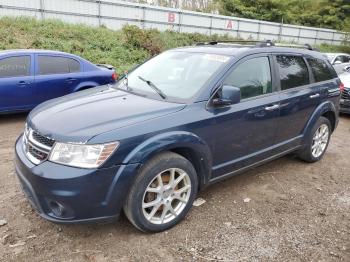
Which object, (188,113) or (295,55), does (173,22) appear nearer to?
(295,55)

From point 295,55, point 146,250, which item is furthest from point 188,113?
point 295,55

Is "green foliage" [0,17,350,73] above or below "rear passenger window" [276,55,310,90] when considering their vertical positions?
below

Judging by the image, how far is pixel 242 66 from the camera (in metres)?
3.95

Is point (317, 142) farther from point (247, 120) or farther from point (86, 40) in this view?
point (86, 40)

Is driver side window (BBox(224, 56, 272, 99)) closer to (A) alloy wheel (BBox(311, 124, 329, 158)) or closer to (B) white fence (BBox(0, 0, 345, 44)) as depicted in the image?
(A) alloy wheel (BBox(311, 124, 329, 158))

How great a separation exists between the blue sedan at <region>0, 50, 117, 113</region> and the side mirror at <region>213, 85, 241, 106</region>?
187 inches

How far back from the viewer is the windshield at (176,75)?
3724 mm

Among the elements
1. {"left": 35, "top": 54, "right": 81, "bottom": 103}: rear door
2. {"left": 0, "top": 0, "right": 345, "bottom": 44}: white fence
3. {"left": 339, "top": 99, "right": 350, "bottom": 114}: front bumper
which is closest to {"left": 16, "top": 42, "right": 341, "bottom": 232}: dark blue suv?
{"left": 35, "top": 54, "right": 81, "bottom": 103}: rear door

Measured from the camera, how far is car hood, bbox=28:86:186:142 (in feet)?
9.68

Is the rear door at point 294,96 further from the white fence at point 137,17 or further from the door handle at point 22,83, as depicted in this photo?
the white fence at point 137,17

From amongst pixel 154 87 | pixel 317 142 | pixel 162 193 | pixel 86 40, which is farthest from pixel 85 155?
pixel 86 40

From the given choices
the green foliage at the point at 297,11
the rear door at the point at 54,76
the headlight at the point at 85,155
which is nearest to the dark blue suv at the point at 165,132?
the headlight at the point at 85,155

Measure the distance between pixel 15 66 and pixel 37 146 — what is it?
14.9ft

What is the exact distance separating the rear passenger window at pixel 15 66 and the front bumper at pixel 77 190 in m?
4.53
